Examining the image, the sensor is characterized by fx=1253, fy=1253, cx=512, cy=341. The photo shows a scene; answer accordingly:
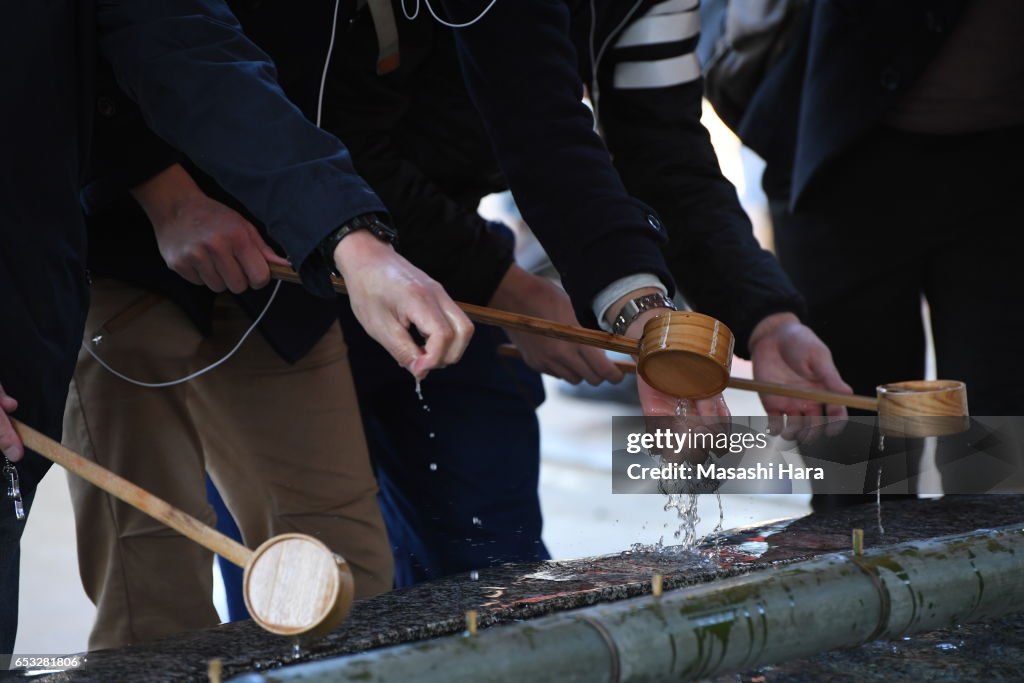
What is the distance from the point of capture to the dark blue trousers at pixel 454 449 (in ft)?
7.97

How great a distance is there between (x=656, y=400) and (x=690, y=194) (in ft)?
1.83

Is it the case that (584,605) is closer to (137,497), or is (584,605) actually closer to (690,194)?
(137,497)

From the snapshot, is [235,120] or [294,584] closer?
[294,584]

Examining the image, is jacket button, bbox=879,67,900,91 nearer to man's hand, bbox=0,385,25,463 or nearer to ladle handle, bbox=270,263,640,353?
ladle handle, bbox=270,263,640,353

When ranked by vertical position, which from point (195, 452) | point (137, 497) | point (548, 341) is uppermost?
point (548, 341)

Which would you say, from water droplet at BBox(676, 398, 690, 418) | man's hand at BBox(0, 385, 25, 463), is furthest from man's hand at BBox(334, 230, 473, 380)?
water droplet at BBox(676, 398, 690, 418)

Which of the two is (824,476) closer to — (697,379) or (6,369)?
(697,379)

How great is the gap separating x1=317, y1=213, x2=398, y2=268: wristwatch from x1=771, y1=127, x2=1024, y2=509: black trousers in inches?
52.2

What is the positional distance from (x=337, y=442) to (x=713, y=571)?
81 centimetres

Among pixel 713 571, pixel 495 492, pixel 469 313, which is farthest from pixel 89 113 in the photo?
pixel 495 492

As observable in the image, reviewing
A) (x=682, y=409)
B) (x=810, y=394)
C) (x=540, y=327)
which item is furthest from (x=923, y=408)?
(x=540, y=327)

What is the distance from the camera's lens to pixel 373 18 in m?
2.04

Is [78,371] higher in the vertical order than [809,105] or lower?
lower

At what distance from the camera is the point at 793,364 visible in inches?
89.0
